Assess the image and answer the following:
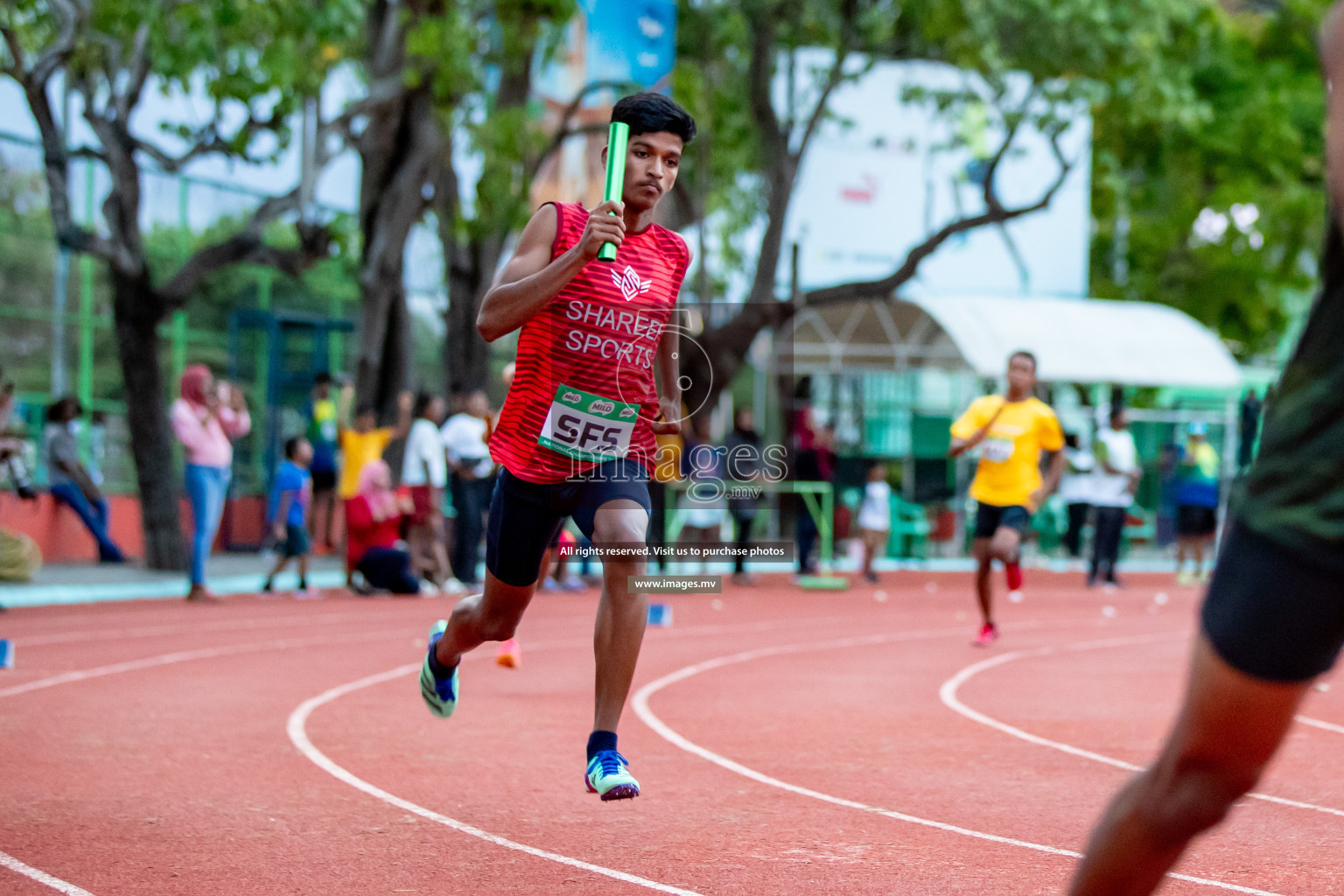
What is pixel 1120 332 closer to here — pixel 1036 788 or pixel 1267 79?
pixel 1267 79

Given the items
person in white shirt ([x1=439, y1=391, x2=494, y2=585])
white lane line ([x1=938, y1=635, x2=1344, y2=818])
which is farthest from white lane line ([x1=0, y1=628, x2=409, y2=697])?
white lane line ([x1=938, y1=635, x2=1344, y2=818])

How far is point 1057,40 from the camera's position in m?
20.7

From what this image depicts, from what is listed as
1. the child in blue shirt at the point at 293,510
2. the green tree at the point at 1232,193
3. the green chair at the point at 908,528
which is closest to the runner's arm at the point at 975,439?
the child in blue shirt at the point at 293,510

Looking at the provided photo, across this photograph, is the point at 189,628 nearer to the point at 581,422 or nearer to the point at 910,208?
the point at 581,422

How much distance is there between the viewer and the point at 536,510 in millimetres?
4902

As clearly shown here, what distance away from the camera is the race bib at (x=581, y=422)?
482cm

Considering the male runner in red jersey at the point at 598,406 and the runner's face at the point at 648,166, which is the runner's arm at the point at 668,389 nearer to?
the male runner in red jersey at the point at 598,406

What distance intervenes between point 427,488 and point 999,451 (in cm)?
649

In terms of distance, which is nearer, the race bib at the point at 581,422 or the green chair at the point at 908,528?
the race bib at the point at 581,422

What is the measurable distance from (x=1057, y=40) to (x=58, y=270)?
12797 mm

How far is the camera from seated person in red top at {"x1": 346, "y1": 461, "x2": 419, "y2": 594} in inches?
576

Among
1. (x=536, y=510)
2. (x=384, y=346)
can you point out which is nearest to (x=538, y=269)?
(x=536, y=510)

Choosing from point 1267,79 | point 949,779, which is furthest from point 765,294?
point 1267,79

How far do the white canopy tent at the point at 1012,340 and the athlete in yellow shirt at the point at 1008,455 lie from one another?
13060 mm
